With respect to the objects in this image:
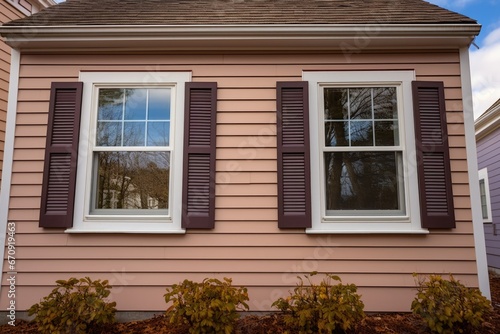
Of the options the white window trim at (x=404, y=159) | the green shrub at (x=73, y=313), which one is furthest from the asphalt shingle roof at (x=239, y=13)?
the green shrub at (x=73, y=313)

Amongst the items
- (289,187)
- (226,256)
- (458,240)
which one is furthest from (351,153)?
(226,256)

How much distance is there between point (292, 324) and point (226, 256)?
0.90m

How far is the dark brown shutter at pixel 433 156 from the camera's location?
3426 millimetres

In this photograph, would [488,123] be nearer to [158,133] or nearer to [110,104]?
[158,133]

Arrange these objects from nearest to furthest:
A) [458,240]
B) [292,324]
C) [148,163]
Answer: [292,324]
[458,240]
[148,163]

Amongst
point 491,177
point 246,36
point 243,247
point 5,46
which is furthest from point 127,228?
point 491,177

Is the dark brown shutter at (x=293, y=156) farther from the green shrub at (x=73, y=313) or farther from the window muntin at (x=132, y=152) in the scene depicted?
the green shrub at (x=73, y=313)

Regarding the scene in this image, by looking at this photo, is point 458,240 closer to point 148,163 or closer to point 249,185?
point 249,185

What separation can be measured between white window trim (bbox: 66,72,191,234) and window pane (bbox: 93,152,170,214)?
10 centimetres

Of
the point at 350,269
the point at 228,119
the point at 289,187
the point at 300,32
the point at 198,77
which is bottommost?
the point at 350,269

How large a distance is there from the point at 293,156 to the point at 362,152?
2.41 feet

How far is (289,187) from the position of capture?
11.5 ft

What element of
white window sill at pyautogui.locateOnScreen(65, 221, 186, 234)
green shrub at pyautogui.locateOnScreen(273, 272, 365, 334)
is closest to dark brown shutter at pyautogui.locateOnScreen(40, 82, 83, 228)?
white window sill at pyautogui.locateOnScreen(65, 221, 186, 234)

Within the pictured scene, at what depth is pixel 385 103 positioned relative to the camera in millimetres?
3715
